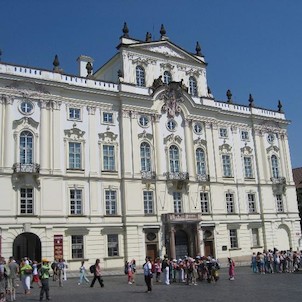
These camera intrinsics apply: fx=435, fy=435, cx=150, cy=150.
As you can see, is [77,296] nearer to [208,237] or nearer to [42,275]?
[42,275]

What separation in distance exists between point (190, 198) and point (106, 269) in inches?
457

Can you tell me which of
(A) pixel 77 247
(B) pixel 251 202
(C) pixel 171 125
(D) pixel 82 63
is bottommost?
(A) pixel 77 247

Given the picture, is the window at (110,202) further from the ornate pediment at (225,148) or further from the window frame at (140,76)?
the ornate pediment at (225,148)

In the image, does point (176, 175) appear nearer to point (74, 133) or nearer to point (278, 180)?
point (74, 133)

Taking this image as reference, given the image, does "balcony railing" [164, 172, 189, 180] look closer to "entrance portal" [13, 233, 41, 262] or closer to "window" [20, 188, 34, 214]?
"window" [20, 188, 34, 214]

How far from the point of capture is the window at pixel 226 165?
49.2 meters

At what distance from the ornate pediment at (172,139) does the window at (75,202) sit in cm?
1110

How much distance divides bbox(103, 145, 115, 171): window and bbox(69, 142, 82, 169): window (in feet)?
8.55

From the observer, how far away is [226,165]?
Answer: 163ft

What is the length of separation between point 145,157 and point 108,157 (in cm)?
401

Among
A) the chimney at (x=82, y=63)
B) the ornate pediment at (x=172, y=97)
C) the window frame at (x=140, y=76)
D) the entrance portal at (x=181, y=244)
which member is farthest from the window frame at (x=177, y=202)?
the chimney at (x=82, y=63)

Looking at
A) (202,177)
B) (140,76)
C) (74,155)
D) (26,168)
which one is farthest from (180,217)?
(26,168)

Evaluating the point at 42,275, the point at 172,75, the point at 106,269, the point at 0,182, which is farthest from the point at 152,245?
the point at 42,275

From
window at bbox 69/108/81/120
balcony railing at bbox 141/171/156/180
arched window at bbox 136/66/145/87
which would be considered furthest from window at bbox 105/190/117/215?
arched window at bbox 136/66/145/87
